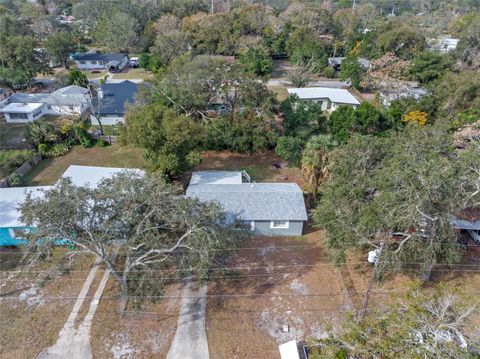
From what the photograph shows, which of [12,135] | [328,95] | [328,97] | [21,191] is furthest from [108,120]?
[328,95]

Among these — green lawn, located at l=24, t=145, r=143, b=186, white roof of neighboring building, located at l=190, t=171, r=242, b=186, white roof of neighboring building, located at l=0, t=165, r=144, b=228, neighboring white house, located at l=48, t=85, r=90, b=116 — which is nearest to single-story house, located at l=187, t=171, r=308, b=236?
white roof of neighboring building, located at l=190, t=171, r=242, b=186

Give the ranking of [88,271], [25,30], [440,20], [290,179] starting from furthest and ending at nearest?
[440,20] < [25,30] < [290,179] < [88,271]

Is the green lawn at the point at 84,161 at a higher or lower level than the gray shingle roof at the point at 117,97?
lower

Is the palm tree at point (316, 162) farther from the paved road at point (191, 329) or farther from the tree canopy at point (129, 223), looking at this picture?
the paved road at point (191, 329)

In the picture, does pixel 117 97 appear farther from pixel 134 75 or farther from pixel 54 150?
pixel 134 75

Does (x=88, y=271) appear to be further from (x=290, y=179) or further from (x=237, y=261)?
(x=290, y=179)

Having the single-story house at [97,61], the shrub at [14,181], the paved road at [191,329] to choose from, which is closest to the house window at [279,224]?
the paved road at [191,329]

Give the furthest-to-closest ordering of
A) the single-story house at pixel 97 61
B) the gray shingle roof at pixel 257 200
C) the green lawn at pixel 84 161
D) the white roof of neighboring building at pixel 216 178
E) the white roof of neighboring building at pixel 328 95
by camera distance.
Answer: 1. the single-story house at pixel 97 61
2. the white roof of neighboring building at pixel 328 95
3. the green lawn at pixel 84 161
4. the white roof of neighboring building at pixel 216 178
5. the gray shingle roof at pixel 257 200

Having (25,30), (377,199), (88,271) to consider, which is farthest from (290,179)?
(25,30)
